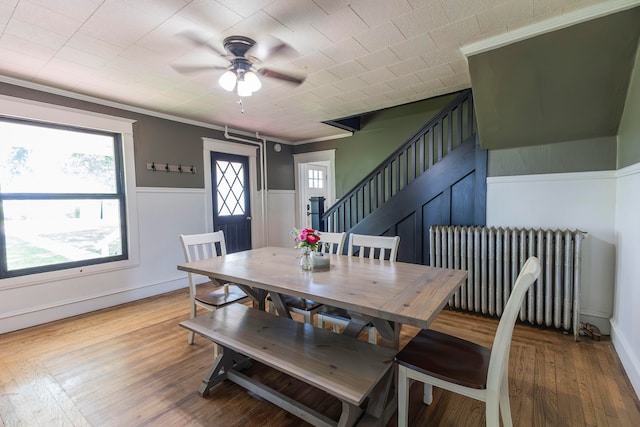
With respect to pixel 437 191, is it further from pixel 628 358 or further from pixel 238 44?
pixel 238 44

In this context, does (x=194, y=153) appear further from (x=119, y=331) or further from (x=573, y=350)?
(x=573, y=350)

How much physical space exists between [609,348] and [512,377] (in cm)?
104

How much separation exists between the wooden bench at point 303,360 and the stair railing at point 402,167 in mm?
2243

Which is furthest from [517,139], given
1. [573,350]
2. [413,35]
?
[573,350]

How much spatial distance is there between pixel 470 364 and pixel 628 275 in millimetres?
1711

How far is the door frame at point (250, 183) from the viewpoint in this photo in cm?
442

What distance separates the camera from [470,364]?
139cm

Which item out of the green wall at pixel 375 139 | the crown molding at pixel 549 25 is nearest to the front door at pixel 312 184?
the green wall at pixel 375 139

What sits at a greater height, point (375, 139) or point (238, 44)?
point (238, 44)

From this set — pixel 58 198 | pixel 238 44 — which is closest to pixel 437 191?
pixel 238 44

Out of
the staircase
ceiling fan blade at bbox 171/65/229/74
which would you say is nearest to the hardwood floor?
the staircase

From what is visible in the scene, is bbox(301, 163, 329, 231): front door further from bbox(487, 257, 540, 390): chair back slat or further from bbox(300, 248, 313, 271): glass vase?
bbox(487, 257, 540, 390): chair back slat

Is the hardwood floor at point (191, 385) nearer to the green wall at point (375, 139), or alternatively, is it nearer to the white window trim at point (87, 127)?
the white window trim at point (87, 127)

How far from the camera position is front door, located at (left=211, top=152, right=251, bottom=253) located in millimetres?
4621
